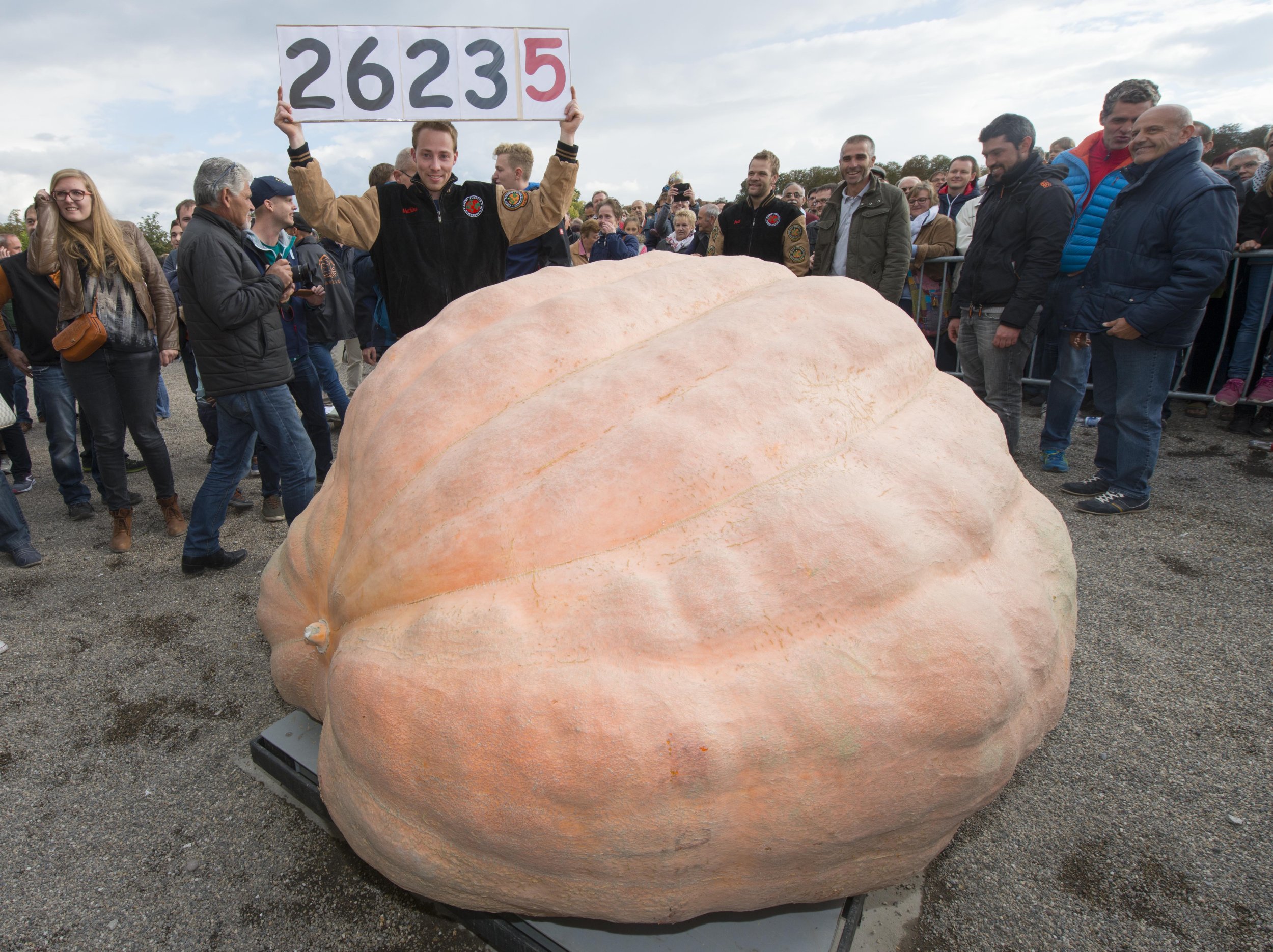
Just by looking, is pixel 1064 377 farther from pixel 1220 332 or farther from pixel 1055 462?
pixel 1220 332

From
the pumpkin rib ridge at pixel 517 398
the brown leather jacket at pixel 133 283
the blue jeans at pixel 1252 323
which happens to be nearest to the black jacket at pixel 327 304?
the brown leather jacket at pixel 133 283

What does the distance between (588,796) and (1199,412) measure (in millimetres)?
7463

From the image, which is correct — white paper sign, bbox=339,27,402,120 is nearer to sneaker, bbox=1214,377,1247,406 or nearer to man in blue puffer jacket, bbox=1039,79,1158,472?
man in blue puffer jacket, bbox=1039,79,1158,472

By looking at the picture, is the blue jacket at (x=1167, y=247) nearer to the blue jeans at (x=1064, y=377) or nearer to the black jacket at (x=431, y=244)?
the blue jeans at (x=1064, y=377)

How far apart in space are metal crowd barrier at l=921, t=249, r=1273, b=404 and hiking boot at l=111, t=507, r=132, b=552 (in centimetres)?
601

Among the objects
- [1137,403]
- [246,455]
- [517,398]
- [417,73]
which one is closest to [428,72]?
[417,73]

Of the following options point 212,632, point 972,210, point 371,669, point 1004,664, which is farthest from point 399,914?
point 972,210

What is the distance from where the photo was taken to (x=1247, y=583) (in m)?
3.49

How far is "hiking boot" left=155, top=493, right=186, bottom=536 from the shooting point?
444 centimetres

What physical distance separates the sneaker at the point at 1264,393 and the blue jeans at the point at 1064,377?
5.90 ft

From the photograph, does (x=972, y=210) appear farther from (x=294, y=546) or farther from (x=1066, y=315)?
(x=294, y=546)

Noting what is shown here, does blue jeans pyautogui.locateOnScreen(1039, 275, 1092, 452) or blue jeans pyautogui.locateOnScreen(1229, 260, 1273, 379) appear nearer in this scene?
blue jeans pyautogui.locateOnScreen(1039, 275, 1092, 452)

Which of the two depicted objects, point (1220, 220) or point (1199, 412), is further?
point (1199, 412)

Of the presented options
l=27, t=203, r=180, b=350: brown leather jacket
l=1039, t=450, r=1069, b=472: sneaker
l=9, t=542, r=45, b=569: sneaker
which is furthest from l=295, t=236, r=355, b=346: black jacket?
l=1039, t=450, r=1069, b=472: sneaker
